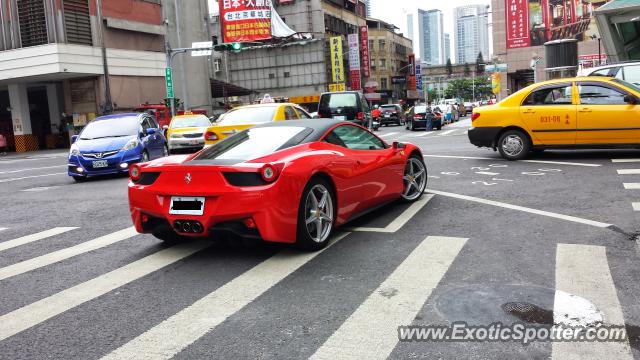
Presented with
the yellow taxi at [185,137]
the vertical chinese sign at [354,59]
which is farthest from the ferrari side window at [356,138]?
the vertical chinese sign at [354,59]

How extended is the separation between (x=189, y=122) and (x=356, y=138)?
15.7m

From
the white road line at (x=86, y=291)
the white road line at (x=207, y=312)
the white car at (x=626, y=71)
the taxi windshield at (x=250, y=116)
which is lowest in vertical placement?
the white road line at (x=207, y=312)

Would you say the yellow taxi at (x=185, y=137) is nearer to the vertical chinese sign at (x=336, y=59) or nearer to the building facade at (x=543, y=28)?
the building facade at (x=543, y=28)

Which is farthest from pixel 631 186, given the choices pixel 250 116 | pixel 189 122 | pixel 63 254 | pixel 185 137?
pixel 189 122

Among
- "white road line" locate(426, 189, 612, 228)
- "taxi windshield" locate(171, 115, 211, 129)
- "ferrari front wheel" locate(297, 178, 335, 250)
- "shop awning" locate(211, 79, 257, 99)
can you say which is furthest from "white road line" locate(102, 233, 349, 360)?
"shop awning" locate(211, 79, 257, 99)

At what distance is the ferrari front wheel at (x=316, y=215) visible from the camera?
208 inches

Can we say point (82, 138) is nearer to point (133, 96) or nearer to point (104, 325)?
point (104, 325)

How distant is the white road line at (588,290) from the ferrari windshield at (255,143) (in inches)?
108

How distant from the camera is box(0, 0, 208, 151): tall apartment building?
3372cm

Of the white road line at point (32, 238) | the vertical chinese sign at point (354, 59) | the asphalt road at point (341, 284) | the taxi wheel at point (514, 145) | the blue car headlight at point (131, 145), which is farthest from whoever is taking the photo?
the vertical chinese sign at point (354, 59)

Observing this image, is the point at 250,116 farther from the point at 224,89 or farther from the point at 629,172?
the point at 224,89

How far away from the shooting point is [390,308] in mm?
3895

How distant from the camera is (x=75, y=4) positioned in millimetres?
34875

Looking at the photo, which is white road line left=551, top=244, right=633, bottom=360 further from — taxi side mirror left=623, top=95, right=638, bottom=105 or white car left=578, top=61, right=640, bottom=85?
white car left=578, top=61, right=640, bottom=85
